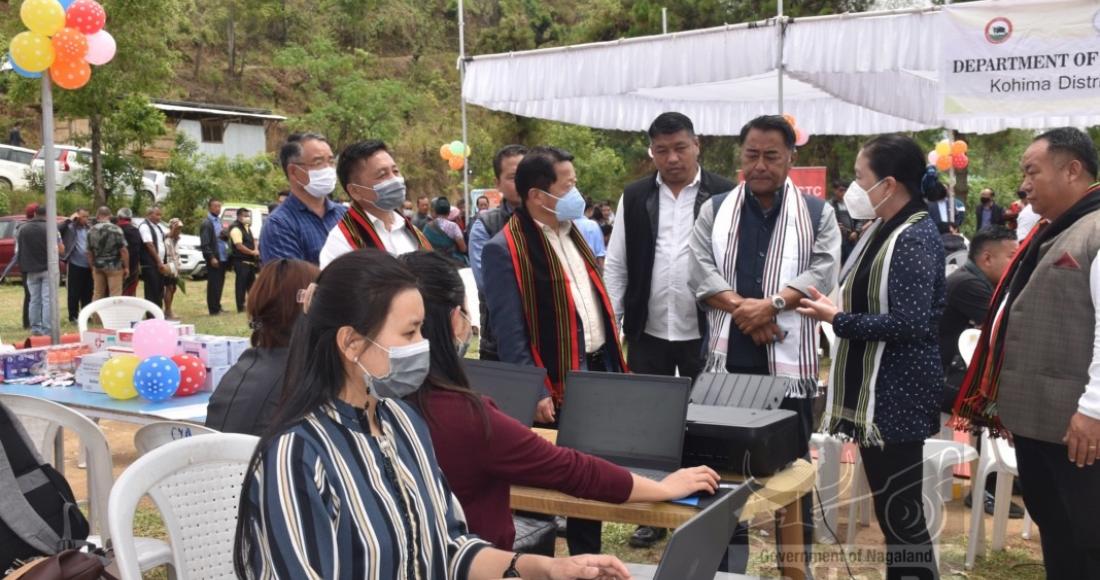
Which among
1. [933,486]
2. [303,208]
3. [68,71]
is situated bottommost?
[933,486]

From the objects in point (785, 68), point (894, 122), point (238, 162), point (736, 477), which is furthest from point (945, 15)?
point (238, 162)

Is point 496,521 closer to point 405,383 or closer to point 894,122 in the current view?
point 405,383

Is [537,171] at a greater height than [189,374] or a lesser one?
greater

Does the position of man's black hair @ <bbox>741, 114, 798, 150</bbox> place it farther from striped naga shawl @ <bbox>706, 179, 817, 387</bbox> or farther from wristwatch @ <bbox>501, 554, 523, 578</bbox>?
wristwatch @ <bbox>501, 554, 523, 578</bbox>

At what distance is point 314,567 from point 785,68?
254 inches

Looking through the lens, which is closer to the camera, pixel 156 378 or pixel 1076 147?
pixel 1076 147

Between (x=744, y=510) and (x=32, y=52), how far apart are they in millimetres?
5352

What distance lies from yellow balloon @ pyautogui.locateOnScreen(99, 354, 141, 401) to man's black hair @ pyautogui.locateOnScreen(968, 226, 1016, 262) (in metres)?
3.99

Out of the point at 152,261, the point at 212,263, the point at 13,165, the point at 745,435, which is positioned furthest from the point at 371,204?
the point at 13,165

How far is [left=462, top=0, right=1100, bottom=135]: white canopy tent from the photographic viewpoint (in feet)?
23.2

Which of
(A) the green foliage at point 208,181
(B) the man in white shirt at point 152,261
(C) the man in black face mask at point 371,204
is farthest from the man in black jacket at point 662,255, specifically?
(A) the green foliage at point 208,181

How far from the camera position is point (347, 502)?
1.79 metres

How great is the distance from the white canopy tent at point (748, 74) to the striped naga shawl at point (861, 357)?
3.14 meters

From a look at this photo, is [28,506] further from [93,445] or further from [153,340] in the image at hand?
[153,340]
